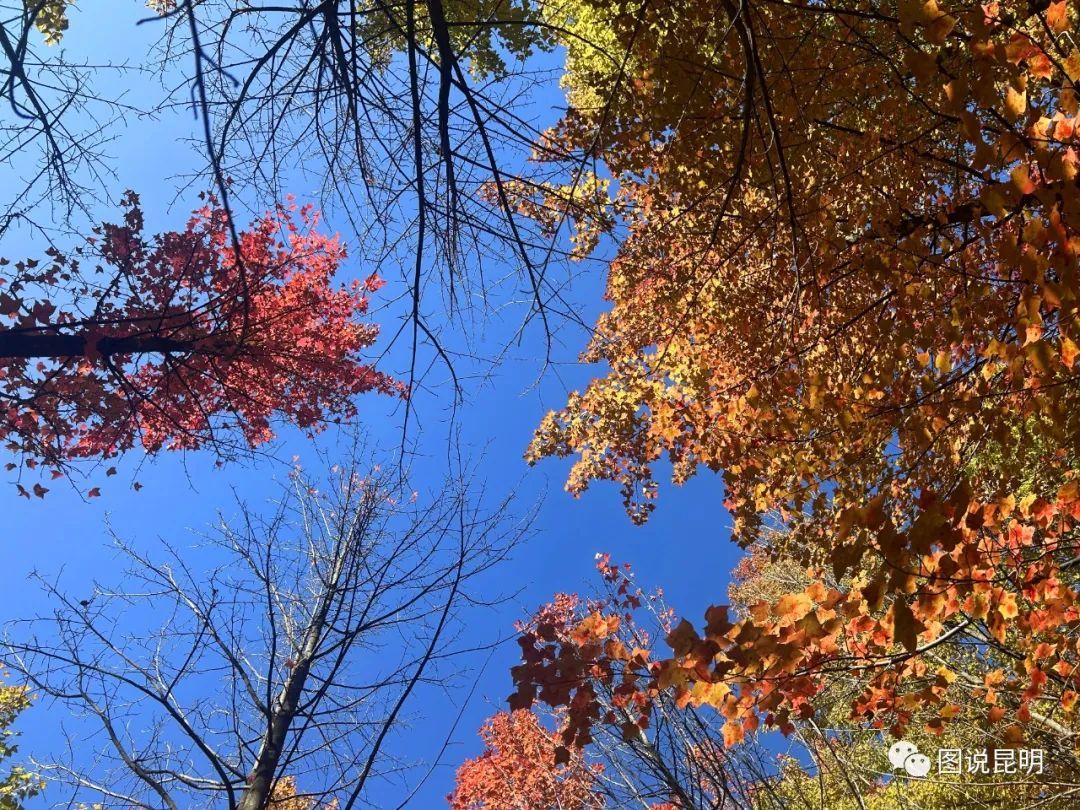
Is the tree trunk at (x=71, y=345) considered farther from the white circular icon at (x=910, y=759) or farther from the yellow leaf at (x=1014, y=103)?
the white circular icon at (x=910, y=759)

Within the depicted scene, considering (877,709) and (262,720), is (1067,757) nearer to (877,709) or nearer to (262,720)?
(877,709)

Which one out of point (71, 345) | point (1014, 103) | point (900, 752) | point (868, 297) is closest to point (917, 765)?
point (900, 752)

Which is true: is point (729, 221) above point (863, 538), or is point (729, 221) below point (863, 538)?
above

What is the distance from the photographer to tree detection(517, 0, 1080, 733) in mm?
1924

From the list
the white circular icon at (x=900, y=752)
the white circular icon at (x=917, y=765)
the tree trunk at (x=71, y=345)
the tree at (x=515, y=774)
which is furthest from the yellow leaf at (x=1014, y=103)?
the tree at (x=515, y=774)

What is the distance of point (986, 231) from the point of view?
3.81m

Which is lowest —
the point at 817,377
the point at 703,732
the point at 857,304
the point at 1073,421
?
the point at 703,732

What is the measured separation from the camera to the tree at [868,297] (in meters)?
1.92

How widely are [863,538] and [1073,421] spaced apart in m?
2.32

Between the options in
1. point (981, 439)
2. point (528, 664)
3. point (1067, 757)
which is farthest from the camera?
point (1067, 757)

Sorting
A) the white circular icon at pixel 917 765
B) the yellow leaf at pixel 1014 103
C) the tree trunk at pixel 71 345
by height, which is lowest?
the white circular icon at pixel 917 765

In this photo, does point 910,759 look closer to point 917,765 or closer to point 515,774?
point 917,765

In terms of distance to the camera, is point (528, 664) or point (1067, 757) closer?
point (528, 664)

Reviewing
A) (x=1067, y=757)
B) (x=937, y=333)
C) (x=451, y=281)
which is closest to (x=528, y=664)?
(x=451, y=281)
